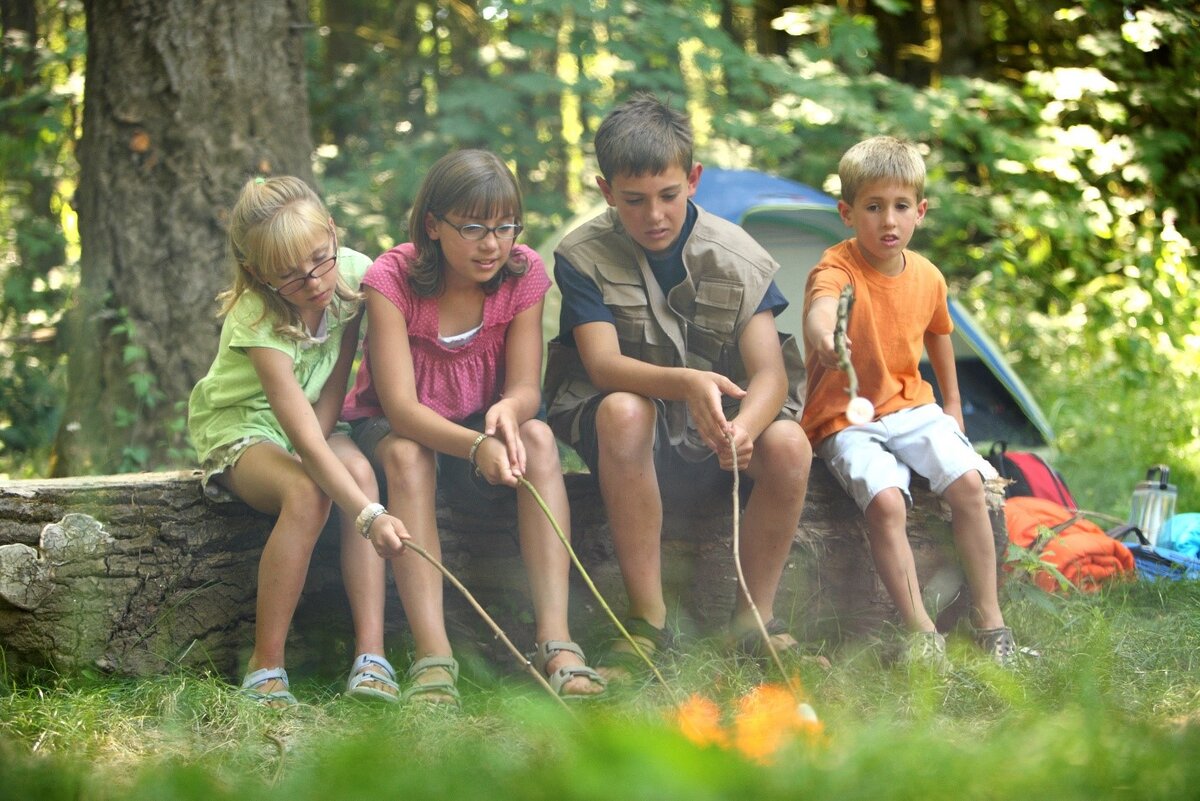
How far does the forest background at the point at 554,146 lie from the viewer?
418 centimetres

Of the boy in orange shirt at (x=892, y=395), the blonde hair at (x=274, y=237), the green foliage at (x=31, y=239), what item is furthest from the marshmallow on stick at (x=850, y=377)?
the green foliage at (x=31, y=239)

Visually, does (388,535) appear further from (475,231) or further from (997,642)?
(997,642)

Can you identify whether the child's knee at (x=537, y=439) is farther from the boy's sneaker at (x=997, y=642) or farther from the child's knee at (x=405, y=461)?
the boy's sneaker at (x=997, y=642)

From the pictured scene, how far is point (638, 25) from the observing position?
19.9 feet

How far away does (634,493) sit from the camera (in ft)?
8.59

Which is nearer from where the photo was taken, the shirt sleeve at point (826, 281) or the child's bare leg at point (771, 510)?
the child's bare leg at point (771, 510)

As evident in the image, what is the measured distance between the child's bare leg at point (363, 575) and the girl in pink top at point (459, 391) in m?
0.06

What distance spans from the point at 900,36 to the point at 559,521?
706cm

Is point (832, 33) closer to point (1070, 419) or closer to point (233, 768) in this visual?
point (1070, 419)

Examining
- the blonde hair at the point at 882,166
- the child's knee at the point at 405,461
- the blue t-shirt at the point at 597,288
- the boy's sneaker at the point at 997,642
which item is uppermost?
the blonde hair at the point at 882,166

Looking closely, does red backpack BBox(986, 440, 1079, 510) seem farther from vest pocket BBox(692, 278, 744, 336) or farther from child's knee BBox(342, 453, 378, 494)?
child's knee BBox(342, 453, 378, 494)

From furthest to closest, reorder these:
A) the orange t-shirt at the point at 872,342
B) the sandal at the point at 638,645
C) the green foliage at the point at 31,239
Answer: the green foliage at the point at 31,239, the orange t-shirt at the point at 872,342, the sandal at the point at 638,645

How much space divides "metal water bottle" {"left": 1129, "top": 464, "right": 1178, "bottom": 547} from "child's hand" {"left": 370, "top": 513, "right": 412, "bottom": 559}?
8.29 ft

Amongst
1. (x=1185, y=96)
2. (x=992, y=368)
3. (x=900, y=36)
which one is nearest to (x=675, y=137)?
(x=992, y=368)
